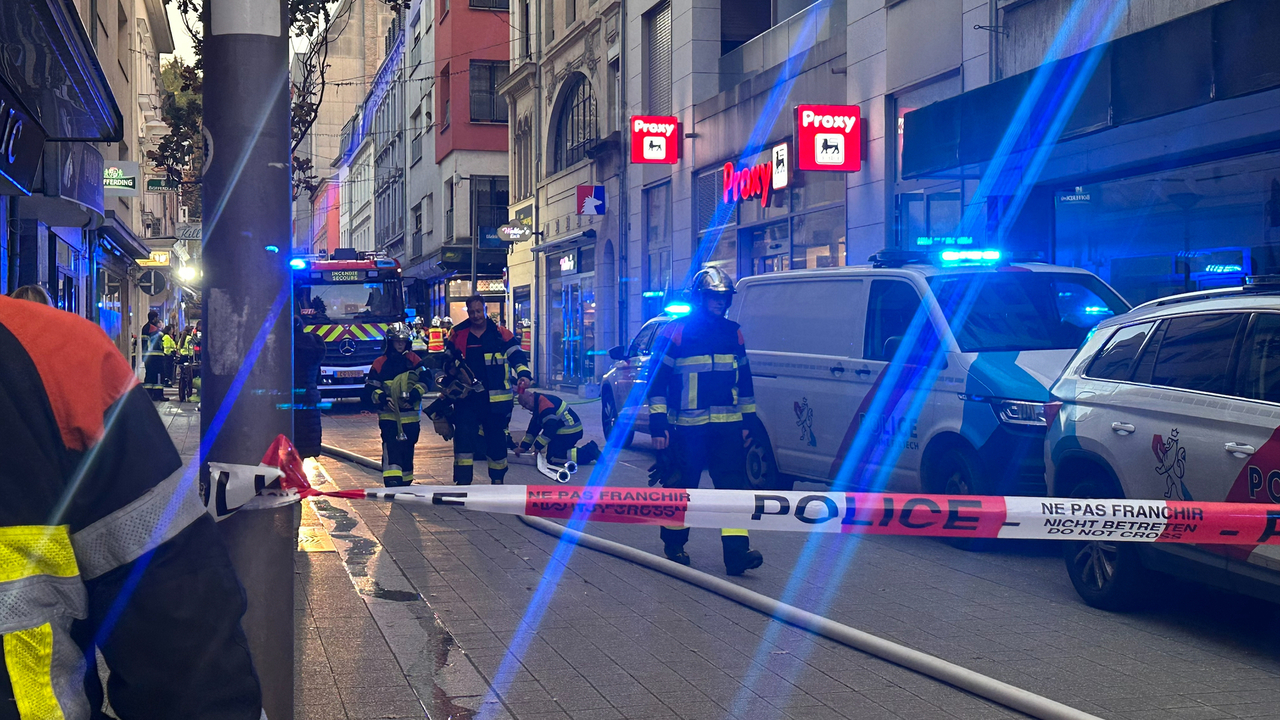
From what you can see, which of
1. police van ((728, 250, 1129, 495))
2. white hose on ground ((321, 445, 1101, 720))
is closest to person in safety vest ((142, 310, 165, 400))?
police van ((728, 250, 1129, 495))

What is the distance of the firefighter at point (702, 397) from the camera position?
26.8ft

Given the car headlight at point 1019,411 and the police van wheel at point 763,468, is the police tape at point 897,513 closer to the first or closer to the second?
the car headlight at point 1019,411

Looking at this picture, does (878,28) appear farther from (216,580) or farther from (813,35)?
(216,580)

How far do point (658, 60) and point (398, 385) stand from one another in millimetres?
18871

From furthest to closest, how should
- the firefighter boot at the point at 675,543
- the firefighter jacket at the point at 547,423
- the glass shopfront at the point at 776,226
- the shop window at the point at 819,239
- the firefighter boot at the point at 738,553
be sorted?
the glass shopfront at the point at 776,226
the shop window at the point at 819,239
the firefighter jacket at the point at 547,423
the firefighter boot at the point at 675,543
the firefighter boot at the point at 738,553

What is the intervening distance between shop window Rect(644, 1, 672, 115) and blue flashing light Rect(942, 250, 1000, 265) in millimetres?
18174

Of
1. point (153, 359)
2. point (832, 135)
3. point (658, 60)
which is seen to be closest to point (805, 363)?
point (832, 135)

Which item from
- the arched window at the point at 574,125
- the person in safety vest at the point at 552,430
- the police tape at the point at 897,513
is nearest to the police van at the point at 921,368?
the person in safety vest at the point at 552,430

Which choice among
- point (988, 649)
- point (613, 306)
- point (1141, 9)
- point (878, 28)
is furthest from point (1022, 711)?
point (613, 306)

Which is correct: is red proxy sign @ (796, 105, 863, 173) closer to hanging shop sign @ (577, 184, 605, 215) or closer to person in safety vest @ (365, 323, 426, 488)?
person in safety vest @ (365, 323, 426, 488)

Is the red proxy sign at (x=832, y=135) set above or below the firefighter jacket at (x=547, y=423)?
above

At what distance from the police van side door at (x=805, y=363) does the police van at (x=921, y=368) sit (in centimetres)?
1

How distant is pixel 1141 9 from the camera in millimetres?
13266

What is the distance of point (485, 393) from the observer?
10.3 meters
